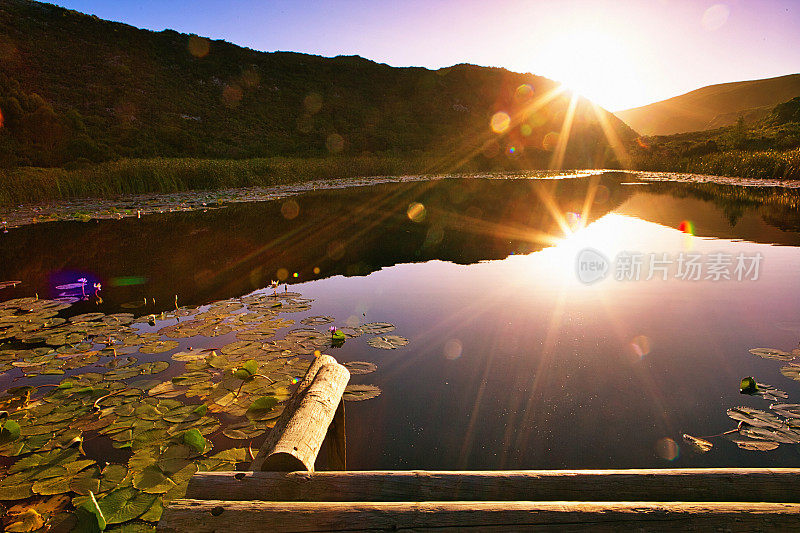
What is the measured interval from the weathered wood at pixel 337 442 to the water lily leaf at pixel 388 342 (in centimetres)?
229

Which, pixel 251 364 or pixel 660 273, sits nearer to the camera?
pixel 251 364

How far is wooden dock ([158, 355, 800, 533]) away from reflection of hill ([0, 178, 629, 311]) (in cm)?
602

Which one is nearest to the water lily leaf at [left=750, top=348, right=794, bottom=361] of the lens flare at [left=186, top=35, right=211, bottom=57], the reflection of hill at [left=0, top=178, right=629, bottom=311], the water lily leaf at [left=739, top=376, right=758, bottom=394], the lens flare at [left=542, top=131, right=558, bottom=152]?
the water lily leaf at [left=739, top=376, right=758, bottom=394]

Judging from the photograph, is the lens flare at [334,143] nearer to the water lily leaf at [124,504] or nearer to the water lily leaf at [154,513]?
the water lily leaf at [124,504]

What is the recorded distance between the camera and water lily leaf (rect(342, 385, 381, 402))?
4488 mm

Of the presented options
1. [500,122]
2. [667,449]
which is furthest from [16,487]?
[500,122]

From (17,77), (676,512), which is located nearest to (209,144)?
(17,77)

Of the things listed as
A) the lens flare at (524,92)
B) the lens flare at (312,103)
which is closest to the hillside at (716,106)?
the lens flare at (524,92)

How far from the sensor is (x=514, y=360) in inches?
210

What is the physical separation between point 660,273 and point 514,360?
5.77 metres

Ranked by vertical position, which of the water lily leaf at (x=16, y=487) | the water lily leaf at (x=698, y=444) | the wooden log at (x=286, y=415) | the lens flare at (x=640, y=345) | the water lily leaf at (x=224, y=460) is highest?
the wooden log at (x=286, y=415)

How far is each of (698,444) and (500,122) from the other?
101433 millimetres

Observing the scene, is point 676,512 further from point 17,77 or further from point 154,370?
point 17,77

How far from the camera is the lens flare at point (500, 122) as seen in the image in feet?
302
